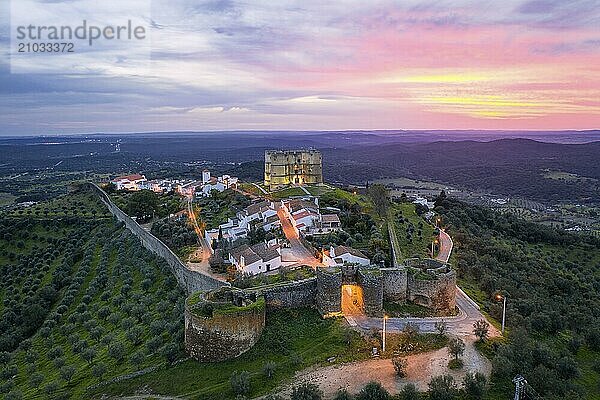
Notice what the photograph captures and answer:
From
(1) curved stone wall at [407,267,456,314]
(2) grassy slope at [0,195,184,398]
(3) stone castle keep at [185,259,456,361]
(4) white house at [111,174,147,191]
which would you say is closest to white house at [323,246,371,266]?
(3) stone castle keep at [185,259,456,361]

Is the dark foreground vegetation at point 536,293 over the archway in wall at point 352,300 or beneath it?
beneath

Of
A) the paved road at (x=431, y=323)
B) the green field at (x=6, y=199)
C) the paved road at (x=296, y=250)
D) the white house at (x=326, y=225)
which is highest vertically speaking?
the white house at (x=326, y=225)

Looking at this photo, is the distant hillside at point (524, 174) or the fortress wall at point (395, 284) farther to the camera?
the distant hillside at point (524, 174)

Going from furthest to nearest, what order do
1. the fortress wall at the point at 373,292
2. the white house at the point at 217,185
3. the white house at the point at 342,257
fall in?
the white house at the point at 217,185 → the white house at the point at 342,257 → the fortress wall at the point at 373,292

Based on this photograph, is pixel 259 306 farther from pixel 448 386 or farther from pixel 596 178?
pixel 596 178

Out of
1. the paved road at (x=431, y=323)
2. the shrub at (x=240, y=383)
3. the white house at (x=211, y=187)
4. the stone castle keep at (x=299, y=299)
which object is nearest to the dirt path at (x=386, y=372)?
the shrub at (x=240, y=383)

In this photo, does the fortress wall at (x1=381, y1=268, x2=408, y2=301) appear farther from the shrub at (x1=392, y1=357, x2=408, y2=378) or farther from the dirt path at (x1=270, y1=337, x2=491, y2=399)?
the shrub at (x1=392, y1=357, x2=408, y2=378)

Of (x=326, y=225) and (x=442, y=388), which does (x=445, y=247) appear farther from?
(x=442, y=388)

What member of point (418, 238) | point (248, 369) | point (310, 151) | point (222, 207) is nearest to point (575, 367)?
point (248, 369)

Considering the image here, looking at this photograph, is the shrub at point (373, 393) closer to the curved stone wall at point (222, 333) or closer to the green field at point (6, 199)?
the curved stone wall at point (222, 333)
